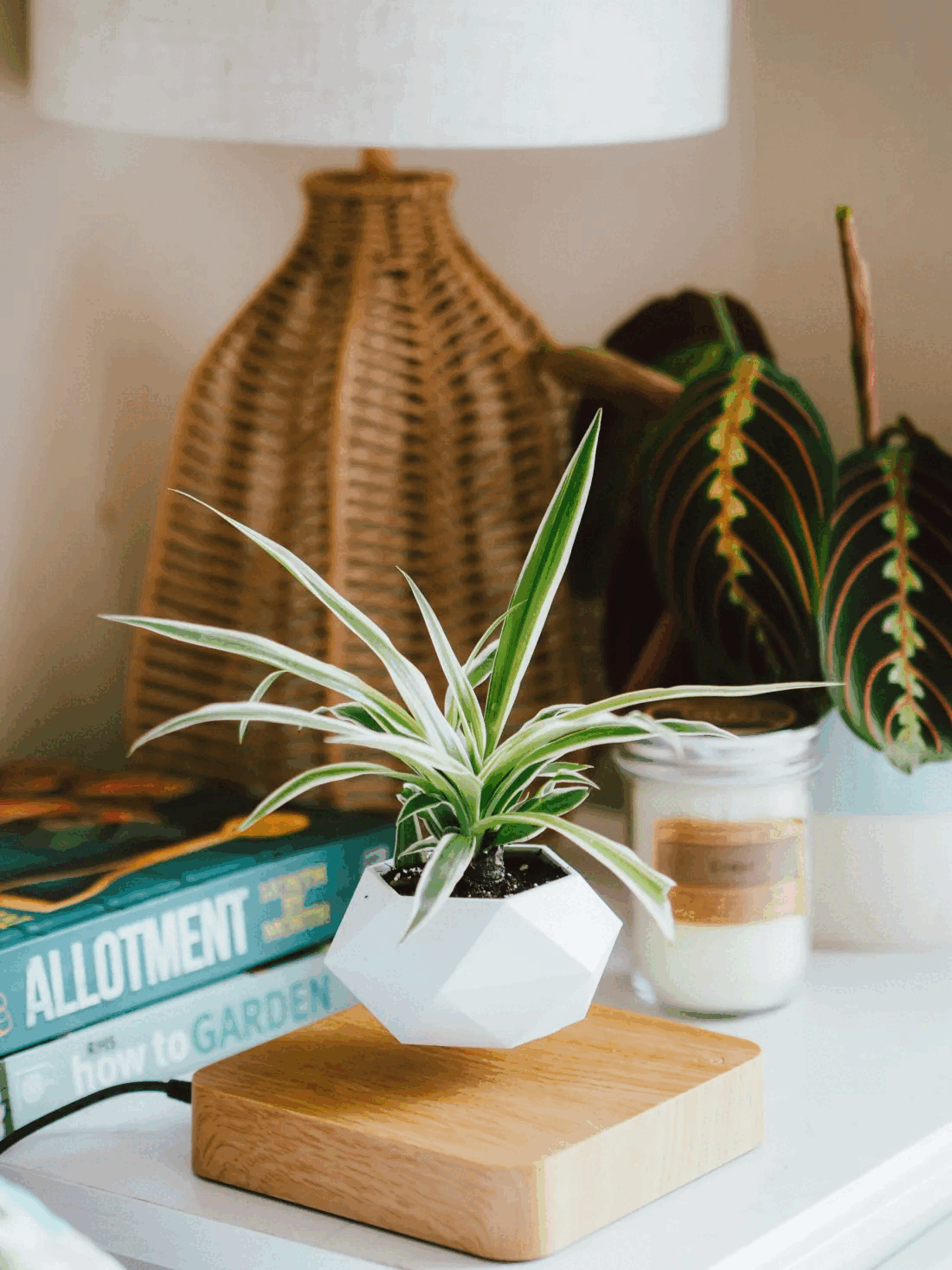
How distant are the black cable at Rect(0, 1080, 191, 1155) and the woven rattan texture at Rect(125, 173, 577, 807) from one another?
10.3 inches

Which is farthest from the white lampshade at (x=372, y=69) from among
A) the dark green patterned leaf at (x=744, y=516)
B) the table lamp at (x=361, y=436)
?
the dark green patterned leaf at (x=744, y=516)

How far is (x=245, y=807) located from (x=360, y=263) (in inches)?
13.1

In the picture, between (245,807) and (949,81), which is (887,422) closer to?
(949,81)

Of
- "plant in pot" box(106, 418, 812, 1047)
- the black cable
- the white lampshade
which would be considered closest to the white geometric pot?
"plant in pot" box(106, 418, 812, 1047)

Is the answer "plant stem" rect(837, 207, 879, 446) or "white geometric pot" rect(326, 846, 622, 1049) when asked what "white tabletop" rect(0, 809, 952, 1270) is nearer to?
"white geometric pot" rect(326, 846, 622, 1049)

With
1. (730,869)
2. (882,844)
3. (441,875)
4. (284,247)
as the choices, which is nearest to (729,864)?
(730,869)

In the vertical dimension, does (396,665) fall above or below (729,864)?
above

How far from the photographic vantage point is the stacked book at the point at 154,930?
0.70 metres

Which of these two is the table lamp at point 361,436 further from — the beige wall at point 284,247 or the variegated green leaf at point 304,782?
the variegated green leaf at point 304,782

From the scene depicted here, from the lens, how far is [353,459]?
3.07ft

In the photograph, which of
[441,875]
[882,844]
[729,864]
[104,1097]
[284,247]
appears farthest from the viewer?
[284,247]

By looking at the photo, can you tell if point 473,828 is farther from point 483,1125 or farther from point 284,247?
point 284,247

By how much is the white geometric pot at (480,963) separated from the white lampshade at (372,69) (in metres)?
0.38

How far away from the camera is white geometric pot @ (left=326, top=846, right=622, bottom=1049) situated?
24.1 inches
